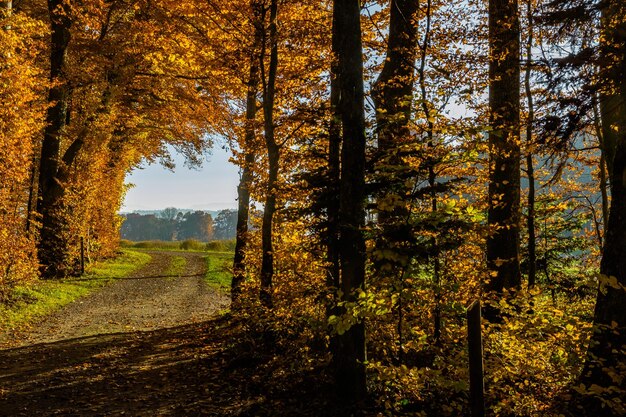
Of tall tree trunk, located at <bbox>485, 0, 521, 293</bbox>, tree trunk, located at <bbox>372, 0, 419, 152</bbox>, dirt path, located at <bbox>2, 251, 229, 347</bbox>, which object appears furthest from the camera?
dirt path, located at <bbox>2, 251, 229, 347</bbox>

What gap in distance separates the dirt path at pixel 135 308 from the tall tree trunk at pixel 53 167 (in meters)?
2.73

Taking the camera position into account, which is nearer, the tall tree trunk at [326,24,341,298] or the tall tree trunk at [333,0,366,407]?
the tall tree trunk at [333,0,366,407]

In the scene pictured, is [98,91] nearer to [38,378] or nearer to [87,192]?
[87,192]

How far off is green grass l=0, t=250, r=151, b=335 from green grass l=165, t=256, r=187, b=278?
2.10m

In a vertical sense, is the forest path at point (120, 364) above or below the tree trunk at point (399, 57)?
below

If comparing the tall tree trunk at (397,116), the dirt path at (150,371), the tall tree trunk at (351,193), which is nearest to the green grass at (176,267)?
the dirt path at (150,371)

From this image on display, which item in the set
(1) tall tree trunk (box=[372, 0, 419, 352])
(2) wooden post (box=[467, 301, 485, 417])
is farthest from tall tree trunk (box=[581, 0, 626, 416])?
(1) tall tree trunk (box=[372, 0, 419, 352])

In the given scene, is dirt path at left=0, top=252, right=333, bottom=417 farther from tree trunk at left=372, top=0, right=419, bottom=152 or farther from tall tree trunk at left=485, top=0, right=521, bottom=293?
tree trunk at left=372, top=0, right=419, bottom=152

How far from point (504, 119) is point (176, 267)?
21.6 metres

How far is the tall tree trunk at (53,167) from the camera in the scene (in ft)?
56.4

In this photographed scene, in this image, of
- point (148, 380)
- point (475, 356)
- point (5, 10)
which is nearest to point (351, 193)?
point (475, 356)

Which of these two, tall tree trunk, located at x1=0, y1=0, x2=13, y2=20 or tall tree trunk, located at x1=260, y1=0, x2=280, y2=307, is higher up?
tall tree trunk, located at x1=0, y1=0, x2=13, y2=20

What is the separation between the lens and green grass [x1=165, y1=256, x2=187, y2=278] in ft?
76.3

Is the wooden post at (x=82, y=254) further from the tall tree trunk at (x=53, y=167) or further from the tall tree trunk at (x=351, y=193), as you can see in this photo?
the tall tree trunk at (x=351, y=193)
